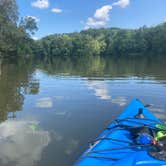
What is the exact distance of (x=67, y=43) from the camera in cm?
9538

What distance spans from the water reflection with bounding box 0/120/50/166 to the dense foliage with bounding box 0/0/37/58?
4152 centimetres

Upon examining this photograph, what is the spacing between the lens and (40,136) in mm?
7094

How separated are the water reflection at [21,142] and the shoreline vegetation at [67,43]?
41524mm

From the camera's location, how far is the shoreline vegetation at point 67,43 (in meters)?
50.0

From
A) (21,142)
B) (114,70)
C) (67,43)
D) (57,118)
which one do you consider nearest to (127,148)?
(21,142)

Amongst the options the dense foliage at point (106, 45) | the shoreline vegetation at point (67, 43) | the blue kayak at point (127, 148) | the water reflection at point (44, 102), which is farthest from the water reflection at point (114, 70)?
the dense foliage at point (106, 45)

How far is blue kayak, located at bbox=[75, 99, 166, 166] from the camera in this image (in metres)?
3.78

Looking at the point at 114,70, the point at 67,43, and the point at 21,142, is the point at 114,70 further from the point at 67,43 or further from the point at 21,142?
the point at 67,43

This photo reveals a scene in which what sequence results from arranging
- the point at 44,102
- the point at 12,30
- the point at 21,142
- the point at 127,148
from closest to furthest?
the point at 127,148, the point at 21,142, the point at 44,102, the point at 12,30

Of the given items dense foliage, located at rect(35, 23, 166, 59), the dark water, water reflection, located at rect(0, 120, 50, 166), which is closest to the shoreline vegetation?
dense foliage, located at rect(35, 23, 166, 59)

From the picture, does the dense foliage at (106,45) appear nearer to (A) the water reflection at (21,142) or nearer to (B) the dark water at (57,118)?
(B) the dark water at (57,118)

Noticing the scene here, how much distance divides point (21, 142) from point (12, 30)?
4787 cm

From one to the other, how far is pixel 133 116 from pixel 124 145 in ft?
6.85

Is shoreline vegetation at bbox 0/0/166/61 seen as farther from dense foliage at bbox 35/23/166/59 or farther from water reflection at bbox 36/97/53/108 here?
water reflection at bbox 36/97/53/108
